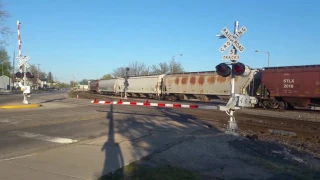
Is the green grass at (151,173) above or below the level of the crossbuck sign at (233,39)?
below

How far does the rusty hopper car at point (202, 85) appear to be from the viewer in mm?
27578

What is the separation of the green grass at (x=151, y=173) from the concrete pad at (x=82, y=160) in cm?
26

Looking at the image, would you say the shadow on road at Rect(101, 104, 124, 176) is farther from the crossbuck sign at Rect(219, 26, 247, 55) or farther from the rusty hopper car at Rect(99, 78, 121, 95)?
the rusty hopper car at Rect(99, 78, 121, 95)

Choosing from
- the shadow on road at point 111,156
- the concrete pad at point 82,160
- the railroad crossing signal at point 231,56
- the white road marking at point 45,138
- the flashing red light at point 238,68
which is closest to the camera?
the concrete pad at point 82,160

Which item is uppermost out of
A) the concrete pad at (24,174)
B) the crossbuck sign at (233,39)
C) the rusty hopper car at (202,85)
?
the crossbuck sign at (233,39)

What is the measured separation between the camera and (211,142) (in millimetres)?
8656

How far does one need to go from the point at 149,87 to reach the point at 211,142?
33.6 metres

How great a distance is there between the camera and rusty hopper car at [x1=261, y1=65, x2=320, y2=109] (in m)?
22.3

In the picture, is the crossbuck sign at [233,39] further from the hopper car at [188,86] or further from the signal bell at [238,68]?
the hopper car at [188,86]

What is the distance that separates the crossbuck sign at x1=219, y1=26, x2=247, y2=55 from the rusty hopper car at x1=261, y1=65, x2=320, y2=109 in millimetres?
14620

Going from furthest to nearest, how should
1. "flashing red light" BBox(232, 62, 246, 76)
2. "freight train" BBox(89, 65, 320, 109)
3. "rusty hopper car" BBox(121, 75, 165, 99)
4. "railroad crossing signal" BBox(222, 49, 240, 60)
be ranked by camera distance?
"rusty hopper car" BBox(121, 75, 165, 99), "freight train" BBox(89, 65, 320, 109), "railroad crossing signal" BBox(222, 49, 240, 60), "flashing red light" BBox(232, 62, 246, 76)

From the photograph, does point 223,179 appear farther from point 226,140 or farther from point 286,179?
point 226,140


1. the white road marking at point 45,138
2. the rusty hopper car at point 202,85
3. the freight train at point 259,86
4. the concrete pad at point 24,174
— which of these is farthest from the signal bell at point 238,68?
the rusty hopper car at point 202,85

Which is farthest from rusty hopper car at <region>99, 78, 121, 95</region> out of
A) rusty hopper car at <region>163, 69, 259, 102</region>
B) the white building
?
the white building
